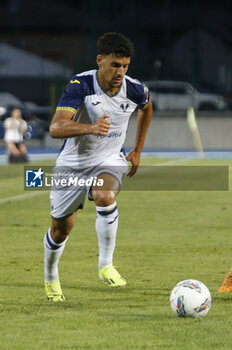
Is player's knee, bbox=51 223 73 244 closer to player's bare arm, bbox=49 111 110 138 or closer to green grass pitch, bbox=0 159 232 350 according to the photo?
green grass pitch, bbox=0 159 232 350

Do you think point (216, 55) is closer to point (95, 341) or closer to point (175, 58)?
point (175, 58)

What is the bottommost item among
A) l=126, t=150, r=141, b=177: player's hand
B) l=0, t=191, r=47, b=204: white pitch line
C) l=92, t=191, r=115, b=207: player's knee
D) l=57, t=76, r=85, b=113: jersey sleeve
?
l=0, t=191, r=47, b=204: white pitch line

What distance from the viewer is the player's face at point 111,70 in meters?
7.25

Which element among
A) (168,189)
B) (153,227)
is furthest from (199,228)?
(168,189)

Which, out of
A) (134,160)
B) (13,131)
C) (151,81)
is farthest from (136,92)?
(151,81)

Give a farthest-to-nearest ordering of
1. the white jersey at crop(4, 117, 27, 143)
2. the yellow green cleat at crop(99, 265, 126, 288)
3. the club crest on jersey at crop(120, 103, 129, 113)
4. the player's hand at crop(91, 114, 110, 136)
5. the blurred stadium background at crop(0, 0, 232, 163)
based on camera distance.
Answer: the blurred stadium background at crop(0, 0, 232, 163) < the white jersey at crop(4, 117, 27, 143) < the yellow green cleat at crop(99, 265, 126, 288) < the club crest on jersey at crop(120, 103, 129, 113) < the player's hand at crop(91, 114, 110, 136)

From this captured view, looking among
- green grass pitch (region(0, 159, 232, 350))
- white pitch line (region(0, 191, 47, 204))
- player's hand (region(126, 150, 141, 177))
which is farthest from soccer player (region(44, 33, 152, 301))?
white pitch line (region(0, 191, 47, 204))

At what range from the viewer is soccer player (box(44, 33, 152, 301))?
23.3ft

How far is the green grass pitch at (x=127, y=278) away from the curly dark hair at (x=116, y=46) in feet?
6.58

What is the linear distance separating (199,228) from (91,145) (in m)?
5.33

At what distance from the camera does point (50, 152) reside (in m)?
36.6

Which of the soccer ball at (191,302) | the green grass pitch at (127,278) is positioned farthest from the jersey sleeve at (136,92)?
the soccer ball at (191,302)

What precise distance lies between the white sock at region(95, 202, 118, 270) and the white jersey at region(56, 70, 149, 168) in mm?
422

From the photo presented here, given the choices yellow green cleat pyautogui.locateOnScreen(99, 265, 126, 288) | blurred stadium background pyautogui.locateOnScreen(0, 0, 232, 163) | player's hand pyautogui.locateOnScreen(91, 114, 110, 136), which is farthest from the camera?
blurred stadium background pyautogui.locateOnScreen(0, 0, 232, 163)
